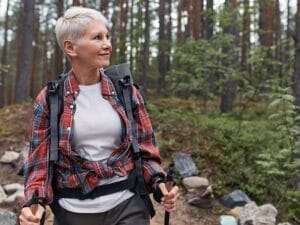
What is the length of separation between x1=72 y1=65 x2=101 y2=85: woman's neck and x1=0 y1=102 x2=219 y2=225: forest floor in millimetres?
4128

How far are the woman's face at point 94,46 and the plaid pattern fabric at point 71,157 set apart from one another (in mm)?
106

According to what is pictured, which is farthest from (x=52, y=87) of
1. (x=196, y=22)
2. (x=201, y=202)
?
(x=196, y=22)

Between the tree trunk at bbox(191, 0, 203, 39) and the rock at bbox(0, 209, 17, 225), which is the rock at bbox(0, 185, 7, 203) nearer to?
the rock at bbox(0, 209, 17, 225)

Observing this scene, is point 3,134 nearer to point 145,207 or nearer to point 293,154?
point 293,154

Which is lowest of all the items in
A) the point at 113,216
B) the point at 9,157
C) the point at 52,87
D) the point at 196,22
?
the point at 9,157

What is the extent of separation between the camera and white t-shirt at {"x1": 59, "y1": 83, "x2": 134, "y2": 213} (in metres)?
2.14

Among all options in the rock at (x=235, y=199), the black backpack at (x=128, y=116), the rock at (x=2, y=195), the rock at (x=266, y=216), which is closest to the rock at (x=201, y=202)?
the rock at (x=235, y=199)

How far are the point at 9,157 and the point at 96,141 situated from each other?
603 cm

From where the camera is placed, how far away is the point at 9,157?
7773mm

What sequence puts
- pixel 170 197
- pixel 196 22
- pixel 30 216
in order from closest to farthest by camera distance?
pixel 30 216
pixel 170 197
pixel 196 22

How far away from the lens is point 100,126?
2148mm

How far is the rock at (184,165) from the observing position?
714cm

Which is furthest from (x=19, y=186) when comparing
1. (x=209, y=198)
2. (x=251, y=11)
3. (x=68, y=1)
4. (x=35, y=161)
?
(x=68, y=1)

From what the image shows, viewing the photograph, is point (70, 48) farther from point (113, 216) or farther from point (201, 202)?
point (201, 202)
